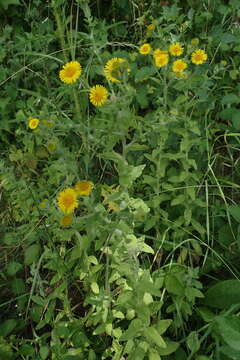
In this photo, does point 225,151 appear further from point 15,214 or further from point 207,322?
point 15,214

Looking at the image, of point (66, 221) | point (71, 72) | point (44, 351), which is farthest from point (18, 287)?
point (71, 72)

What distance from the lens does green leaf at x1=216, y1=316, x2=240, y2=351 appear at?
4.01 ft

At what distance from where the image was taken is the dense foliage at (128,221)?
138 cm

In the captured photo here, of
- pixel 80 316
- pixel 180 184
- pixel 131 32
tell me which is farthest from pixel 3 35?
pixel 80 316

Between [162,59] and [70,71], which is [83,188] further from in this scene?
[162,59]

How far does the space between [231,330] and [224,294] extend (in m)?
0.32

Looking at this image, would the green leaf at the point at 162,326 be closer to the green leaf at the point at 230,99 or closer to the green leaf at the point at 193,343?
the green leaf at the point at 193,343

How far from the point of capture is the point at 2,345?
5.24 feet

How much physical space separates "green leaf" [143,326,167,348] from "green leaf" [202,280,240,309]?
0.95 feet

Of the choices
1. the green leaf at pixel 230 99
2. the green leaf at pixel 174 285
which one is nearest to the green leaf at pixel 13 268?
the green leaf at pixel 174 285

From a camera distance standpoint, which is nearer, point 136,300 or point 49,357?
point 136,300

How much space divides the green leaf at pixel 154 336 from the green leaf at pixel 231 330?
189mm

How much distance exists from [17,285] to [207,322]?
70 centimetres

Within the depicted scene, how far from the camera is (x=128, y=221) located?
55.1 inches
